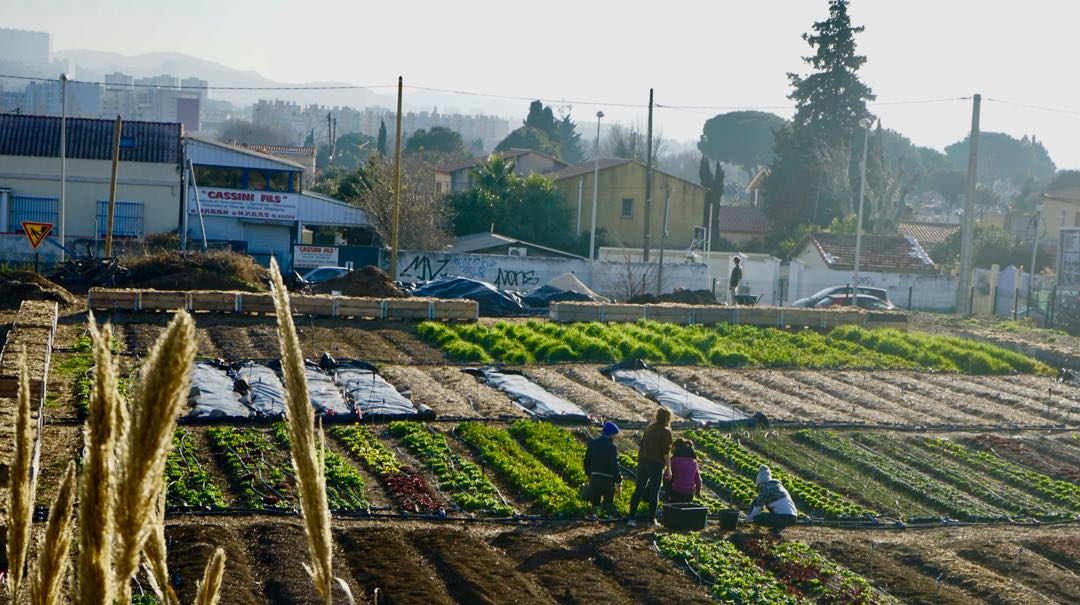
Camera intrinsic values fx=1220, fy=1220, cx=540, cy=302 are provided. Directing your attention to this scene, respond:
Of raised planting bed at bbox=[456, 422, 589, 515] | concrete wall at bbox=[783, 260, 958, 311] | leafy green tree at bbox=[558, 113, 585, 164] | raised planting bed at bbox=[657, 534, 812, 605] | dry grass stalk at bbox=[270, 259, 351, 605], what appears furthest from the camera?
leafy green tree at bbox=[558, 113, 585, 164]

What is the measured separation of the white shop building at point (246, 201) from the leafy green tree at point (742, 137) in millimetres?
80063

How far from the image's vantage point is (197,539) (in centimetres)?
1330

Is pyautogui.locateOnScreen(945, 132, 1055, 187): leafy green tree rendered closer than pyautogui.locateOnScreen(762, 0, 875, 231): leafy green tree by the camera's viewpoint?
No

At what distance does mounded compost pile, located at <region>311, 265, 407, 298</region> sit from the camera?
35.3m

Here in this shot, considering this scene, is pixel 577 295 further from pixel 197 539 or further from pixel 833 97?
pixel 833 97

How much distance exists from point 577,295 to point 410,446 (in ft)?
67.2

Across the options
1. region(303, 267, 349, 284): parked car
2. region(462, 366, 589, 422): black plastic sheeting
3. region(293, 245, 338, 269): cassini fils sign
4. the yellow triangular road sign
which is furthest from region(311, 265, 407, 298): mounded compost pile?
region(462, 366, 589, 422): black plastic sheeting

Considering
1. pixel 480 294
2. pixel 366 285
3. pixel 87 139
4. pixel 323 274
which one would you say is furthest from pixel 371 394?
pixel 87 139

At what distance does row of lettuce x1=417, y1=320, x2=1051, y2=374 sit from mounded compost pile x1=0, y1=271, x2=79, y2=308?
9.43m

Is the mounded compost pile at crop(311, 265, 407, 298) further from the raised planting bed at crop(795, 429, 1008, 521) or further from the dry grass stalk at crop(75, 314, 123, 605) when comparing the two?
the dry grass stalk at crop(75, 314, 123, 605)

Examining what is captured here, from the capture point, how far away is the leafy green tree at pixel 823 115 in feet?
232

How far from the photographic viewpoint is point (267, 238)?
170 ft

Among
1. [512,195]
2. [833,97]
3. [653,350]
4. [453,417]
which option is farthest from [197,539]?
[833,97]

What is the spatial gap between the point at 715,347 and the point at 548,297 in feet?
30.3
